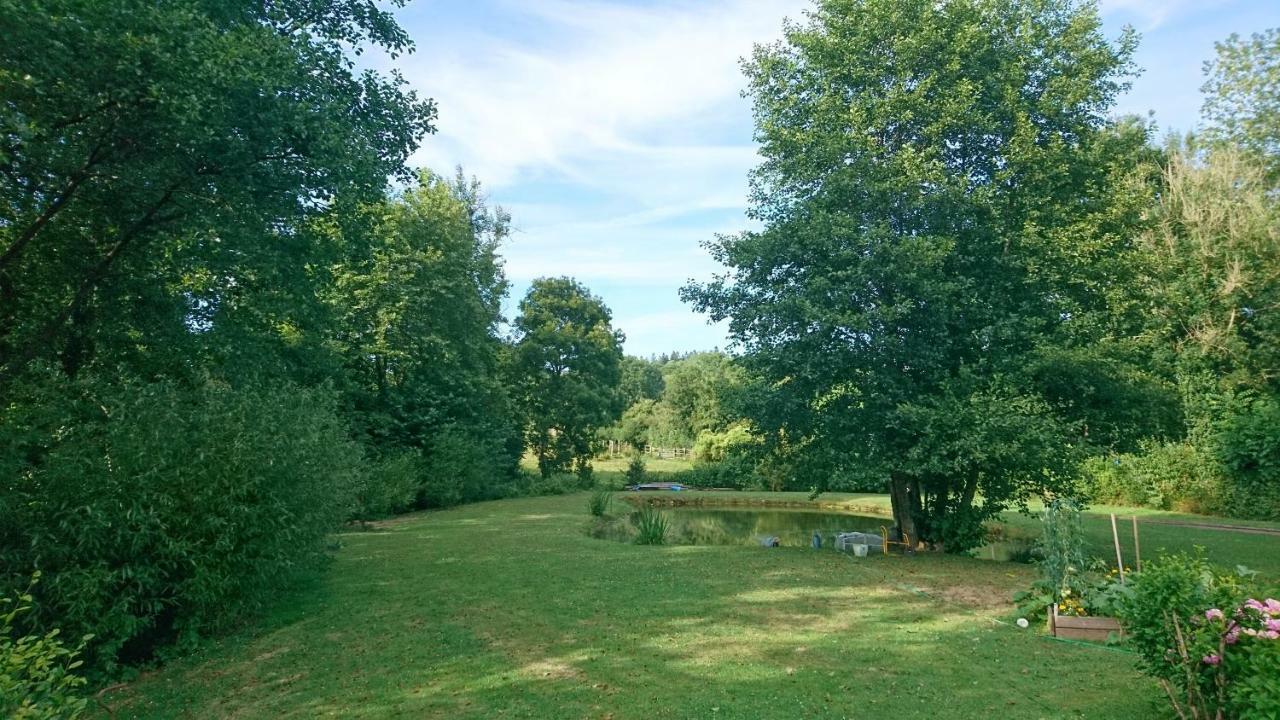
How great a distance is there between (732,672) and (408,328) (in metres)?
21.6

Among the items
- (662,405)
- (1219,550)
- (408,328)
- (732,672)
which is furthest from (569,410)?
(732,672)

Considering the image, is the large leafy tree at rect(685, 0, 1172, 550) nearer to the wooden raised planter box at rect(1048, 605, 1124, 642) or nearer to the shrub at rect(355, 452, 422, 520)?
the wooden raised planter box at rect(1048, 605, 1124, 642)

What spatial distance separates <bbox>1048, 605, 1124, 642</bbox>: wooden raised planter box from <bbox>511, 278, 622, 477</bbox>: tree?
28248mm

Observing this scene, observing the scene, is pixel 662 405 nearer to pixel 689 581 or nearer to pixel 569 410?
pixel 569 410

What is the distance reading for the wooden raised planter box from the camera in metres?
7.22

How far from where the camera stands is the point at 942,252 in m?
11.8

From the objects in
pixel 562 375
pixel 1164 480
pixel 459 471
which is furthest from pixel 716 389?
pixel 562 375

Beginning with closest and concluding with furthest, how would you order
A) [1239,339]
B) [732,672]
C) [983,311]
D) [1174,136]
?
[732,672] → [983,311] → [1239,339] → [1174,136]

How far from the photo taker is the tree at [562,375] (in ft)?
115

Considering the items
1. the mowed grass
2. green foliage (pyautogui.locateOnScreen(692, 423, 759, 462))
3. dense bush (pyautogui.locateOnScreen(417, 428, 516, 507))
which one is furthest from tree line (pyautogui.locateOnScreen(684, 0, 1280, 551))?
green foliage (pyautogui.locateOnScreen(692, 423, 759, 462))

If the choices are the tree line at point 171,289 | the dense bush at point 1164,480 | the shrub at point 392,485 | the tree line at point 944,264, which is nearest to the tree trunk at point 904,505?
the tree line at point 944,264

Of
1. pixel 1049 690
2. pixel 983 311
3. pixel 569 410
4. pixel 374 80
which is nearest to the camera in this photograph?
pixel 1049 690

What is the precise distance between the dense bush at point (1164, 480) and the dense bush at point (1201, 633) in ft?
57.7

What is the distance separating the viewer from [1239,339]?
20.7 m
